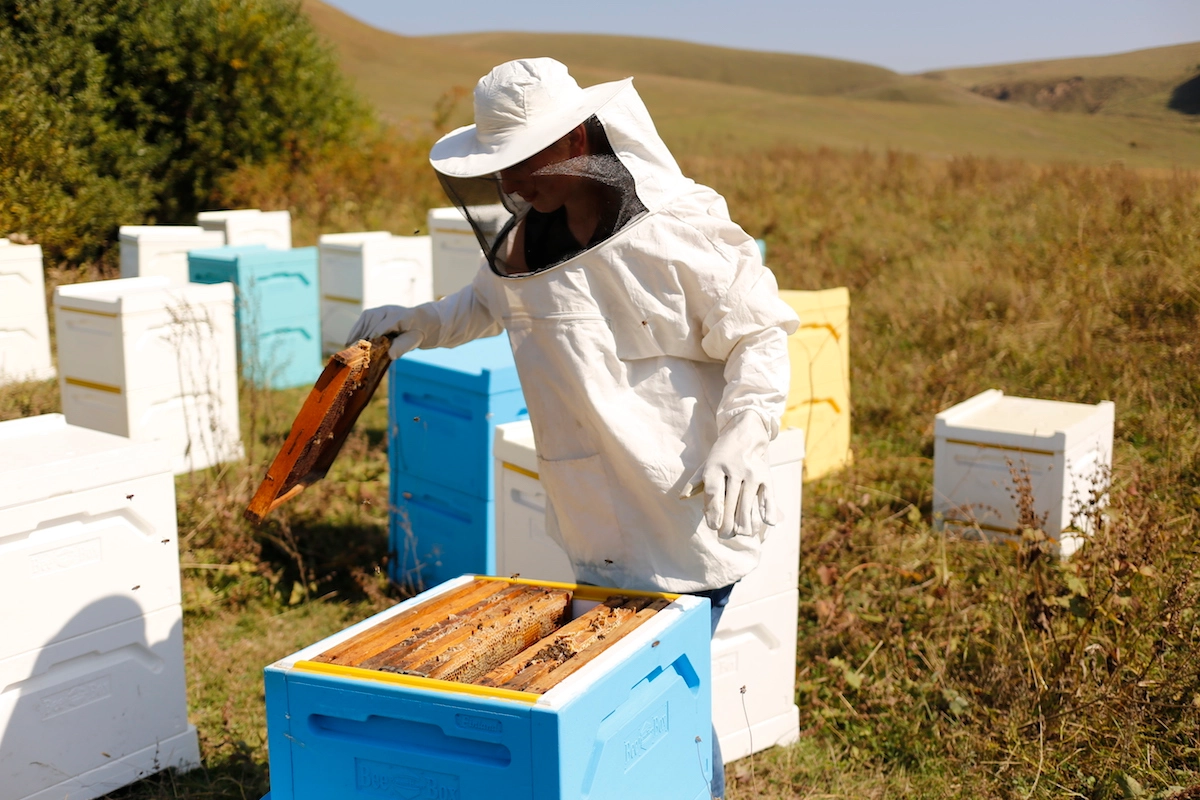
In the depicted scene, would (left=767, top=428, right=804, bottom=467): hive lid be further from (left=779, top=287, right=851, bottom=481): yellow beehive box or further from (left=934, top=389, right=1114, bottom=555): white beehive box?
(left=779, top=287, right=851, bottom=481): yellow beehive box

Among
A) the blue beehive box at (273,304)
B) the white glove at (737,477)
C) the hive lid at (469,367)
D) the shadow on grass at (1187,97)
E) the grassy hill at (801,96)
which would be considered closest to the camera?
the white glove at (737,477)

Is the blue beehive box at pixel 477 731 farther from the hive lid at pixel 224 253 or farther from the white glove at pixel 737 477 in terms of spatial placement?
the hive lid at pixel 224 253

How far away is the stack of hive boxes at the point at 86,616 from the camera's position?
240 cm

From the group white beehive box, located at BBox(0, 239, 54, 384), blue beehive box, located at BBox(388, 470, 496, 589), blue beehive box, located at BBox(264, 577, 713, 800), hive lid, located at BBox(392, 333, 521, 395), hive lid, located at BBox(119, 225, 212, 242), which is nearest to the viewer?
blue beehive box, located at BBox(264, 577, 713, 800)

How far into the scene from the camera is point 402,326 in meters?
2.17

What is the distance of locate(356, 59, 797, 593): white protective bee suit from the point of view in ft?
5.97

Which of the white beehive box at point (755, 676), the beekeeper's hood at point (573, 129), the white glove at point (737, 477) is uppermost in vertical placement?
the beekeeper's hood at point (573, 129)

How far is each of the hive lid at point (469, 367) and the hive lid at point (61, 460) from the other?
1.13 meters

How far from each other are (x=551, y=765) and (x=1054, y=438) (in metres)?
3.22

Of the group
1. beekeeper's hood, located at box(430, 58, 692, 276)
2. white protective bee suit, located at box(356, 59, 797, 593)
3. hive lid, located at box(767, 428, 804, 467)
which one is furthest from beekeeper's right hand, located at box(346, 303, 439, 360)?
hive lid, located at box(767, 428, 804, 467)

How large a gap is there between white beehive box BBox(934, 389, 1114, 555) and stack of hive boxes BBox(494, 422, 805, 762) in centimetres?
126

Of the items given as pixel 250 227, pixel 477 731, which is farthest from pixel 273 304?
pixel 477 731

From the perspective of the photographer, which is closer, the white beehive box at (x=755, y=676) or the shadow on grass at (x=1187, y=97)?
the white beehive box at (x=755, y=676)

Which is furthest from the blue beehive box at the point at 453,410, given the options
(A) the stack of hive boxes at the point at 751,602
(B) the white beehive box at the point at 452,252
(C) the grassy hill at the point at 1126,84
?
(C) the grassy hill at the point at 1126,84
